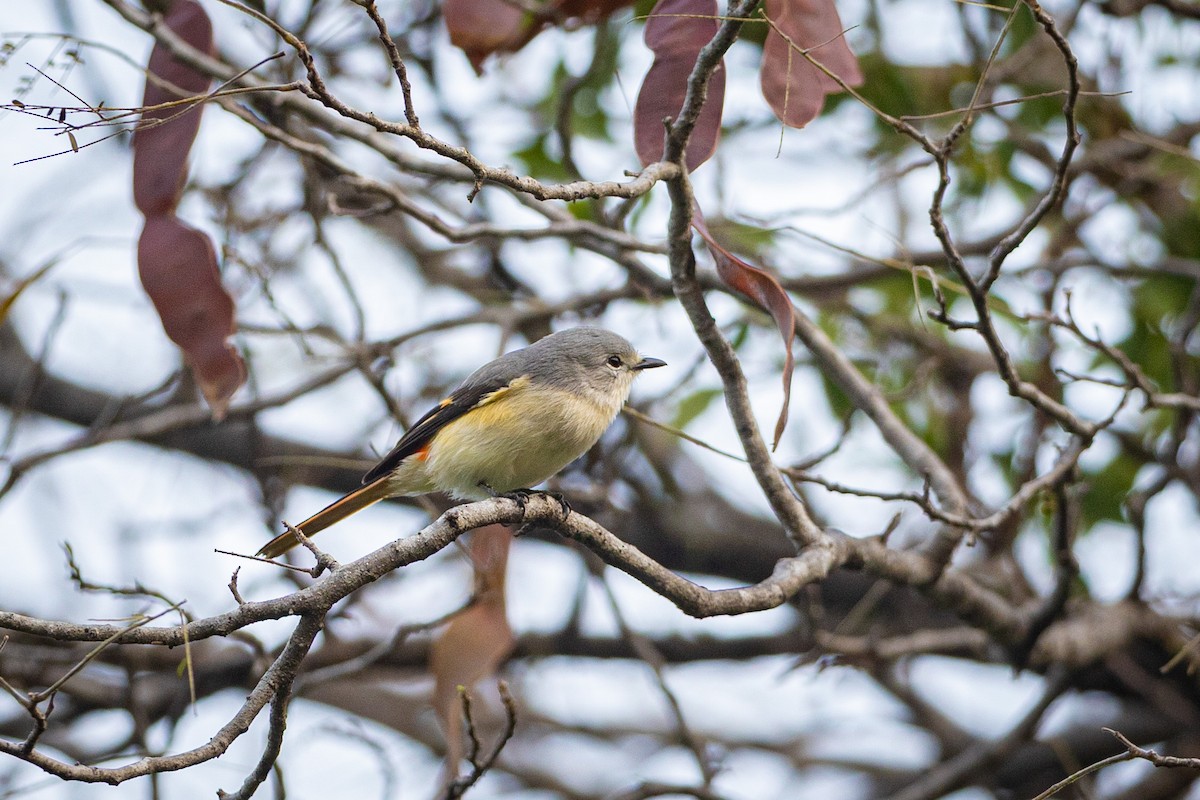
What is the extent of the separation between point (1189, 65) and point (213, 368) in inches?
193

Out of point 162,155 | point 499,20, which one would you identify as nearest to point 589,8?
point 499,20

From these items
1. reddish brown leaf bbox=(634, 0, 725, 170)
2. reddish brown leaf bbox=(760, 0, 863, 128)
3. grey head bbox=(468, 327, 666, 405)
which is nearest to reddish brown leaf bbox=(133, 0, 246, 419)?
grey head bbox=(468, 327, 666, 405)

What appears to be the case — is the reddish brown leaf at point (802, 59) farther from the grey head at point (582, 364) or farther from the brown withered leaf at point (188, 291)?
the brown withered leaf at point (188, 291)

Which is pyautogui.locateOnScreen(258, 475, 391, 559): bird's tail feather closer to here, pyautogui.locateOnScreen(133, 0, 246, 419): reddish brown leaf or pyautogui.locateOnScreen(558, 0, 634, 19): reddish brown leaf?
pyautogui.locateOnScreen(133, 0, 246, 419): reddish brown leaf

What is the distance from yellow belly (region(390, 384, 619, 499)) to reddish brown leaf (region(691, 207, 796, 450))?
90 centimetres

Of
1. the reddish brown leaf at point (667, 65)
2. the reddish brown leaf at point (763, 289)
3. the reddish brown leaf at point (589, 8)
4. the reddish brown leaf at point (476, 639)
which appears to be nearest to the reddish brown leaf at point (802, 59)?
the reddish brown leaf at point (667, 65)

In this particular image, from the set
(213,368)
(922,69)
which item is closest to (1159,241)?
(922,69)

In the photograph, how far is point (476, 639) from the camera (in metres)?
3.80

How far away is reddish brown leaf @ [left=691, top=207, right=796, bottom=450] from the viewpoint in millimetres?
2752

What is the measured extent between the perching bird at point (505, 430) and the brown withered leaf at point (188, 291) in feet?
2.00

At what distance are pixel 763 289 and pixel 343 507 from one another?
1797 mm

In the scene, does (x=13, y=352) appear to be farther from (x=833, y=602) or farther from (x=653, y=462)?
(x=833, y=602)

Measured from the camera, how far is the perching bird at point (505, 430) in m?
3.59

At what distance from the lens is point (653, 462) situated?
583cm
